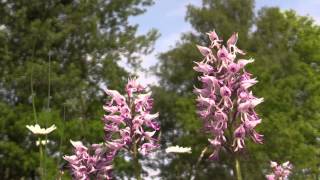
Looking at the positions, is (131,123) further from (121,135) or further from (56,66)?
(56,66)

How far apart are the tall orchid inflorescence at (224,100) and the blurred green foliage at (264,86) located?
2822 centimetres

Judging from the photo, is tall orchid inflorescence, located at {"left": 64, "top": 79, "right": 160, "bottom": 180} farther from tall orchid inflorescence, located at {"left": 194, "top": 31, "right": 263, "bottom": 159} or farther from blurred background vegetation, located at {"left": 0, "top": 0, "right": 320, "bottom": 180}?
blurred background vegetation, located at {"left": 0, "top": 0, "right": 320, "bottom": 180}

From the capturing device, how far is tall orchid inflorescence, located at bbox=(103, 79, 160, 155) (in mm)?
5965

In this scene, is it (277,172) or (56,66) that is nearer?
(277,172)

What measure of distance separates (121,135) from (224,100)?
3.83 feet

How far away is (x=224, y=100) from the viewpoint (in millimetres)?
5297

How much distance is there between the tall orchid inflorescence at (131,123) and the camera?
Answer: 5965mm

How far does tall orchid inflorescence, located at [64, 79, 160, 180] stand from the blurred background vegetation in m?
22.2

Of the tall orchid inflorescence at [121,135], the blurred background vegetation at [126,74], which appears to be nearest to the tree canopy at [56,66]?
the blurred background vegetation at [126,74]

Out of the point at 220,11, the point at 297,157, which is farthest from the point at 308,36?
the point at 297,157

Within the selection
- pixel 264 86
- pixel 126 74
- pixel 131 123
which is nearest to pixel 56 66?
pixel 126 74

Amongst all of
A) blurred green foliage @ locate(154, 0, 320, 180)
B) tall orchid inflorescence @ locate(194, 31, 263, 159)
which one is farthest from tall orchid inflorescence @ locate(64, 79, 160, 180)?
blurred green foliage @ locate(154, 0, 320, 180)

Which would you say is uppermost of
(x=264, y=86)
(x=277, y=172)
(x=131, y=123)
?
(x=264, y=86)

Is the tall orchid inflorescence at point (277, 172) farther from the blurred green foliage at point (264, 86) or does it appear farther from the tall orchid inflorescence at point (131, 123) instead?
the blurred green foliage at point (264, 86)
